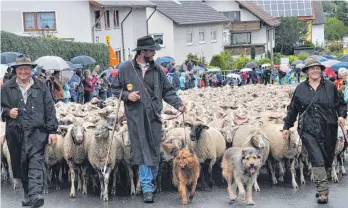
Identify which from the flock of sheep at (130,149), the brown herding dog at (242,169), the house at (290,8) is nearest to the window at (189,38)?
the house at (290,8)

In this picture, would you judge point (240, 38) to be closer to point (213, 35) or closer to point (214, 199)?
point (213, 35)

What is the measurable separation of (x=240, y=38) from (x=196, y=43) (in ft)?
46.3

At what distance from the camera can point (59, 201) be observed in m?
10.5

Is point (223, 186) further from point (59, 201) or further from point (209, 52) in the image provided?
point (209, 52)

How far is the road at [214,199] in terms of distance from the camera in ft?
32.0

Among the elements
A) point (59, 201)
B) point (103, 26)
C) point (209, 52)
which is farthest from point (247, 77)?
point (59, 201)

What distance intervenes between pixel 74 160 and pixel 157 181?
4.83 ft

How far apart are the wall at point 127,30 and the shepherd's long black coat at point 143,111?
101 ft

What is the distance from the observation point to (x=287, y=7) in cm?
7831

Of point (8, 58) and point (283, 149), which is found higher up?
point (8, 58)

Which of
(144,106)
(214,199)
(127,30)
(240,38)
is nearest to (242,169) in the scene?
(214,199)

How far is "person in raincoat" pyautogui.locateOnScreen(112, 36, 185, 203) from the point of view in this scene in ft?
32.5

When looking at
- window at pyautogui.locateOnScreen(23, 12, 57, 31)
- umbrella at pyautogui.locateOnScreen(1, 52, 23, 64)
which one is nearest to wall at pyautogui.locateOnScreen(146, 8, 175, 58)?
window at pyautogui.locateOnScreen(23, 12, 57, 31)

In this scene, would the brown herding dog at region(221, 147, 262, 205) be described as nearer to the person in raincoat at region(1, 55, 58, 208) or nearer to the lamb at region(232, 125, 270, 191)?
the lamb at region(232, 125, 270, 191)
